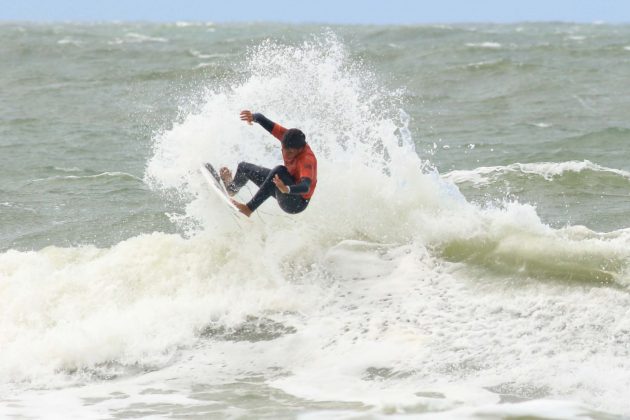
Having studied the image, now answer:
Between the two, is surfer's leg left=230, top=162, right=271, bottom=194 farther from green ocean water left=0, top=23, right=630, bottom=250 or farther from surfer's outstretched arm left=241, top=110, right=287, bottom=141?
green ocean water left=0, top=23, right=630, bottom=250

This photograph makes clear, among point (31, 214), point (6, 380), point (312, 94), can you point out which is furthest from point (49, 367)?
point (312, 94)

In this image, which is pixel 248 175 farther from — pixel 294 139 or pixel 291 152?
pixel 294 139

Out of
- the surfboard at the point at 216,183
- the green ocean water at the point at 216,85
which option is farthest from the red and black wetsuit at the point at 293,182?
the green ocean water at the point at 216,85

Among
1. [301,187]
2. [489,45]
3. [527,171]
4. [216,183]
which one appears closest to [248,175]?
[216,183]

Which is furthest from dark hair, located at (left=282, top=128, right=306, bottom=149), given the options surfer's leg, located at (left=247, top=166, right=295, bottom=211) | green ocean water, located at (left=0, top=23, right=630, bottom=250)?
green ocean water, located at (left=0, top=23, right=630, bottom=250)

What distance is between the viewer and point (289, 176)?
31.4 feet

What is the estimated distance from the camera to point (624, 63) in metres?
29.4

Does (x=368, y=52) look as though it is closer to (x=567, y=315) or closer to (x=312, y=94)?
(x=312, y=94)

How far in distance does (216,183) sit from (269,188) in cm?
85

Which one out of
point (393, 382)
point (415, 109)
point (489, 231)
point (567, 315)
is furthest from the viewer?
point (415, 109)

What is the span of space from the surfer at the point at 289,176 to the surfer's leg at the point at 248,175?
0.01 metres

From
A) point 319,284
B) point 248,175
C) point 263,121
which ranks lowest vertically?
point 319,284

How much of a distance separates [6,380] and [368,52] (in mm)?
26603

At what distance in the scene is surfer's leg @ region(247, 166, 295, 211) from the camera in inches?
374
